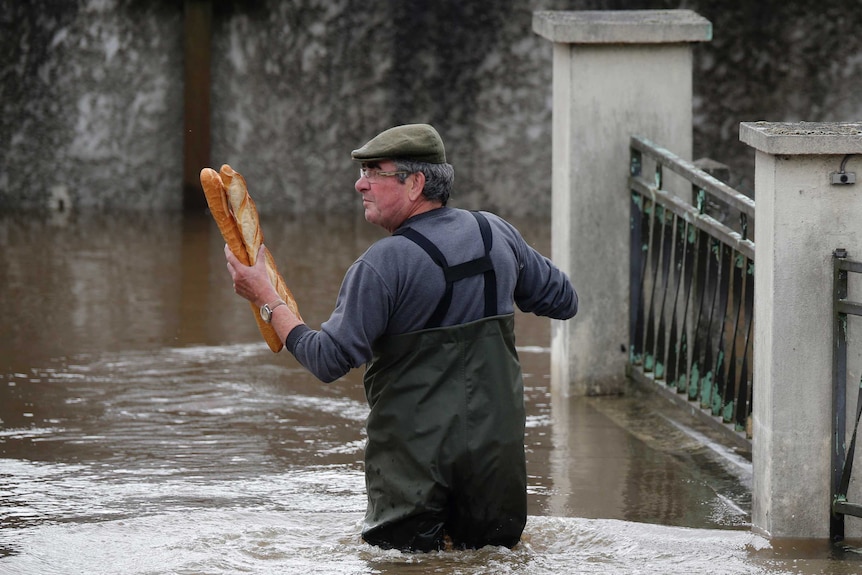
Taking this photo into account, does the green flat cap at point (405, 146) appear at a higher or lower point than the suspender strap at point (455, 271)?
higher

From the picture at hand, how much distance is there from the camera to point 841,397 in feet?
16.8

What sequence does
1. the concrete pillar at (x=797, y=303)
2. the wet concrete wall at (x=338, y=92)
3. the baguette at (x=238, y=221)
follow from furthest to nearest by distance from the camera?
the wet concrete wall at (x=338, y=92) → the concrete pillar at (x=797, y=303) → the baguette at (x=238, y=221)

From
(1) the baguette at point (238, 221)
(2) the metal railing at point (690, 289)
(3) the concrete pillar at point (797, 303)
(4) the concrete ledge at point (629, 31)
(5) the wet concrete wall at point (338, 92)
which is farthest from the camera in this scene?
(5) the wet concrete wall at point (338, 92)

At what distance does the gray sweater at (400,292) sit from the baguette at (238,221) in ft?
0.78

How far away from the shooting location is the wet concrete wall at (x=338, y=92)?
1171 centimetres

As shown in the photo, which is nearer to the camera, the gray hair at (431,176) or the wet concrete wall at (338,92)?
the gray hair at (431,176)

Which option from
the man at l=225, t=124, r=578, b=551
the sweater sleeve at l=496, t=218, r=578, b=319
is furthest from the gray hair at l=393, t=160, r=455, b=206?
the sweater sleeve at l=496, t=218, r=578, b=319

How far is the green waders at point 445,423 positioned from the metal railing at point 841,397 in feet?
3.48

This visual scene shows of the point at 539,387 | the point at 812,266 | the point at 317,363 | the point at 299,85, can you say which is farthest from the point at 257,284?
the point at 299,85

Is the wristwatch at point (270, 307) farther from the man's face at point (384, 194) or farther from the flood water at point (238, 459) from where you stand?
the flood water at point (238, 459)

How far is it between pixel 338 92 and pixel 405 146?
732 cm

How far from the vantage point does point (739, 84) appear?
11.9m

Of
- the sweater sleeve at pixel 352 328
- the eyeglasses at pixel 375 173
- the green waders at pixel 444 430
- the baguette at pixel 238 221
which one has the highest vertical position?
the eyeglasses at pixel 375 173

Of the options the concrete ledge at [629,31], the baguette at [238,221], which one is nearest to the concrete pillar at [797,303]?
the baguette at [238,221]
